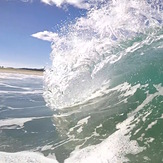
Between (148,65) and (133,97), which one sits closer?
(133,97)

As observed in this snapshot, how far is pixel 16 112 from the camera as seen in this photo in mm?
9195

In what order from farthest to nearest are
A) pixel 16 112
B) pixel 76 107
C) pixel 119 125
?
pixel 16 112, pixel 76 107, pixel 119 125

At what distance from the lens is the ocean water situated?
526 centimetres

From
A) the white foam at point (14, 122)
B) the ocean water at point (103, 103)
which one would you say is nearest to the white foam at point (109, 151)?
the ocean water at point (103, 103)

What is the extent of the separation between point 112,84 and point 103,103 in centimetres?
110

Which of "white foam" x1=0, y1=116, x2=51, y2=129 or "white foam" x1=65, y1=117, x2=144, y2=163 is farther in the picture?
"white foam" x1=0, y1=116, x2=51, y2=129

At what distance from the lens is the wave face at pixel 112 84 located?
5.88 m

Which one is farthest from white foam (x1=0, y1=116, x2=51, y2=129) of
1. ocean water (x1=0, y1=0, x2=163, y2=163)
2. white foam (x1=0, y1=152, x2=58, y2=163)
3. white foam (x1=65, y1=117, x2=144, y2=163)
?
white foam (x1=65, y1=117, x2=144, y2=163)

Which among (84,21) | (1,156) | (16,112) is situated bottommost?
(1,156)

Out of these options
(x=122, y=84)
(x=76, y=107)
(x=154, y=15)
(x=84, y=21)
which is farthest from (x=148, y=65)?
(x=84, y=21)

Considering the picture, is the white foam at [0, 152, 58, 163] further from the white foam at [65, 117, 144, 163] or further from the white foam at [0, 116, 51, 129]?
the white foam at [0, 116, 51, 129]

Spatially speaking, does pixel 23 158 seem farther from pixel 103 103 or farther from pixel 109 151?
pixel 103 103

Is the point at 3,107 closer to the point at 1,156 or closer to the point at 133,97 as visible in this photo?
the point at 133,97

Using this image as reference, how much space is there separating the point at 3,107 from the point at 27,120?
2.50 m
